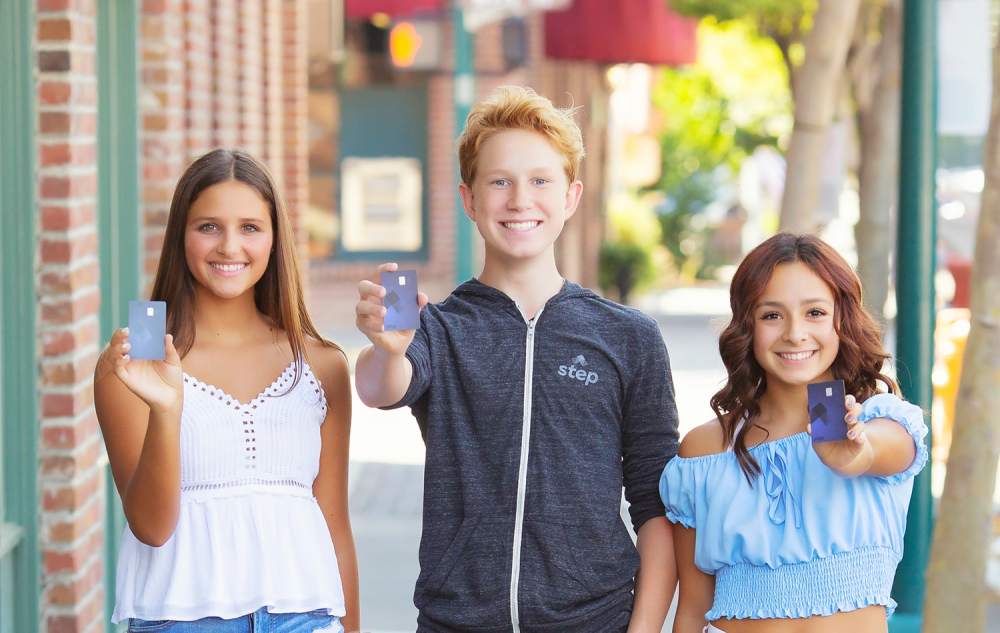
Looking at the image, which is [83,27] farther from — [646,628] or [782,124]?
[782,124]

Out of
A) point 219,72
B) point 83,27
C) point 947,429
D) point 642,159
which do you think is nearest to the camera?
point 83,27

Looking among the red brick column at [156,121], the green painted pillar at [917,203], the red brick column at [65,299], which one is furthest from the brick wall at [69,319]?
the green painted pillar at [917,203]

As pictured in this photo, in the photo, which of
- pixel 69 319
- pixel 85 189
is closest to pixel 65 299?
pixel 69 319

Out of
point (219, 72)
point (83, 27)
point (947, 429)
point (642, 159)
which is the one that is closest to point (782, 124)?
point (642, 159)

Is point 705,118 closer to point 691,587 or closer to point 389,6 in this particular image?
point 389,6

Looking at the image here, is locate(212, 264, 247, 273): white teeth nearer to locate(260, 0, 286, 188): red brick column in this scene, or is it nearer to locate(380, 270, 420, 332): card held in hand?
locate(380, 270, 420, 332): card held in hand

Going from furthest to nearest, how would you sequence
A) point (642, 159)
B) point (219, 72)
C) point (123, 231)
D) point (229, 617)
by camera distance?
point (642, 159) < point (219, 72) < point (123, 231) < point (229, 617)

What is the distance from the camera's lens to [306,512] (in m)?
3.12

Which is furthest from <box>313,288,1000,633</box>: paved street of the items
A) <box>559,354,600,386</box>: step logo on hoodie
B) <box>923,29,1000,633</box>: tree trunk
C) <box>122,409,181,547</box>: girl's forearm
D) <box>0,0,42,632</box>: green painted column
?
<box>0,0,42,632</box>: green painted column

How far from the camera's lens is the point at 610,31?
59.0 ft

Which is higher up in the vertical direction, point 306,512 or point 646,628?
point 306,512

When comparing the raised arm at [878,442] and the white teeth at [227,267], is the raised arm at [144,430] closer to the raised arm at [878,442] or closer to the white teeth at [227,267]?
the white teeth at [227,267]

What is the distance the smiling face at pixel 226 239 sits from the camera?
3.12 meters

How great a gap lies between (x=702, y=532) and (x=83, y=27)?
2.56 m
